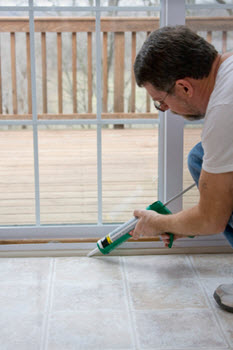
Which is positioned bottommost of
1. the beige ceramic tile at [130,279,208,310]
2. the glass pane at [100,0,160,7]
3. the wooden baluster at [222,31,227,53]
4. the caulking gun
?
the beige ceramic tile at [130,279,208,310]

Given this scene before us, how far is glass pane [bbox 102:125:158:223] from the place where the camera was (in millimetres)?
2342

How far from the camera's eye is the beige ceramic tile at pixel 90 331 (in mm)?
1592

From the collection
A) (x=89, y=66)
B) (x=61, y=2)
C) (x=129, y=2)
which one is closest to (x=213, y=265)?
(x=89, y=66)

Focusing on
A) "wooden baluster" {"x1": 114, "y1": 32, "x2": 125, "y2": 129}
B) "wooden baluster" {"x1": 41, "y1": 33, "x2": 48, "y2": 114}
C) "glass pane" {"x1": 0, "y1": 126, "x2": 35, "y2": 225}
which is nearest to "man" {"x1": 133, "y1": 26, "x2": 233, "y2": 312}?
"wooden baluster" {"x1": 114, "y1": 32, "x2": 125, "y2": 129}

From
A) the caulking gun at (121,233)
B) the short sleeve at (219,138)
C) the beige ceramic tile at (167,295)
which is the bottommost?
the beige ceramic tile at (167,295)

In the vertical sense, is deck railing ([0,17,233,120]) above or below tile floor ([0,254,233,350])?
above

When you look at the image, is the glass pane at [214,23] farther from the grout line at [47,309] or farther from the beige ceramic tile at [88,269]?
the grout line at [47,309]

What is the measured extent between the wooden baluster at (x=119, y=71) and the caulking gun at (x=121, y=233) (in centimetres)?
49

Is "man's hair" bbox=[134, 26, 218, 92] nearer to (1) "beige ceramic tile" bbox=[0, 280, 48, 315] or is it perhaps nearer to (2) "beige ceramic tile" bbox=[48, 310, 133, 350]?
(2) "beige ceramic tile" bbox=[48, 310, 133, 350]

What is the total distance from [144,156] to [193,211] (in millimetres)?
828

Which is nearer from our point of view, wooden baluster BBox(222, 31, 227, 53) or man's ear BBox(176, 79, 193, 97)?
man's ear BBox(176, 79, 193, 97)

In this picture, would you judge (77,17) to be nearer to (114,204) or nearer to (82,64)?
(82,64)

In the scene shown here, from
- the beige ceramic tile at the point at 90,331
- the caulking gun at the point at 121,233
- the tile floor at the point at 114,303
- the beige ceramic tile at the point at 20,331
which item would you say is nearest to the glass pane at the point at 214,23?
the caulking gun at the point at 121,233

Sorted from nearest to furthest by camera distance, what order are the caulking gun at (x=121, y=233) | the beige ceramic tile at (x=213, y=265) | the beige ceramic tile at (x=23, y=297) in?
the beige ceramic tile at (x=23, y=297) < the caulking gun at (x=121, y=233) < the beige ceramic tile at (x=213, y=265)
